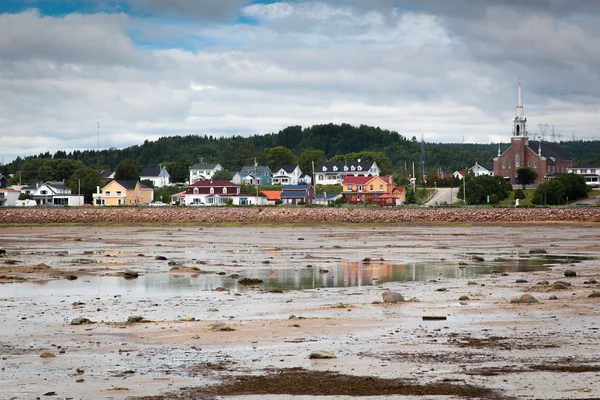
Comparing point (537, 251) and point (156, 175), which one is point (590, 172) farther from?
point (537, 251)

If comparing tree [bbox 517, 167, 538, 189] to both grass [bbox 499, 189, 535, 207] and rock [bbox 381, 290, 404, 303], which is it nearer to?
grass [bbox 499, 189, 535, 207]

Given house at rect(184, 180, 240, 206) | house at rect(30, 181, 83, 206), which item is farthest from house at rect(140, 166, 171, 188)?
house at rect(184, 180, 240, 206)

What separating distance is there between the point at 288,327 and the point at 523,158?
135 m

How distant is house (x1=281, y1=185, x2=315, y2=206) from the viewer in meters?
122

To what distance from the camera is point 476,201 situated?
351 feet

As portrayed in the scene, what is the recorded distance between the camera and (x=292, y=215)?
8819 centimetres

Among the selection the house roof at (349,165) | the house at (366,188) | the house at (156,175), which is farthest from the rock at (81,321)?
the house at (156,175)

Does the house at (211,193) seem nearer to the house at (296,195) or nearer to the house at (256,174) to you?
the house at (296,195)

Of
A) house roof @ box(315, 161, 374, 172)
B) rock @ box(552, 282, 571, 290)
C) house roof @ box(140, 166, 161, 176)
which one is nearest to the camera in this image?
rock @ box(552, 282, 571, 290)

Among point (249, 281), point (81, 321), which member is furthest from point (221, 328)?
point (249, 281)

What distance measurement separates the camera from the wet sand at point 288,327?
497 inches

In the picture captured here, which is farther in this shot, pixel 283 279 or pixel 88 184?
pixel 88 184

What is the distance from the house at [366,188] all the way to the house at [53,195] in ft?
145

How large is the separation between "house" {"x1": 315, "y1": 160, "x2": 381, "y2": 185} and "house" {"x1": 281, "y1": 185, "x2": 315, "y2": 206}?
104 ft
